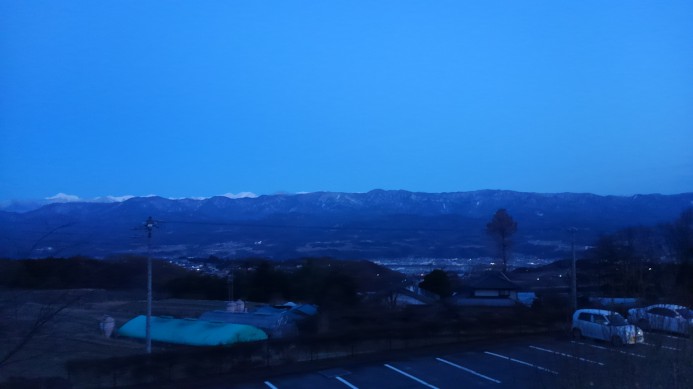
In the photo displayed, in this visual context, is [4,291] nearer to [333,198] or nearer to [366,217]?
[366,217]

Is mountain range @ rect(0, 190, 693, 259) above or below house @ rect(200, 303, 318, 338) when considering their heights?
above

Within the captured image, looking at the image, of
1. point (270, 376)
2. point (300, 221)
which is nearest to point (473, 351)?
point (270, 376)

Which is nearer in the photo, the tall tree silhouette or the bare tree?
the bare tree

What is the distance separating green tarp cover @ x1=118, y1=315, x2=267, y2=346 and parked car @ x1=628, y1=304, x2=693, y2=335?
14.2 metres

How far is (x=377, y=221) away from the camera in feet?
176

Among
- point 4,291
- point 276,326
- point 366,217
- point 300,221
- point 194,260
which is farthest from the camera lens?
point 366,217

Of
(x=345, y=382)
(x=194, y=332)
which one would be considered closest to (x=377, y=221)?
(x=194, y=332)

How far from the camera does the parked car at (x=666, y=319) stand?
5.94 metres

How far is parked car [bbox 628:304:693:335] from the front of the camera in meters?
5.94

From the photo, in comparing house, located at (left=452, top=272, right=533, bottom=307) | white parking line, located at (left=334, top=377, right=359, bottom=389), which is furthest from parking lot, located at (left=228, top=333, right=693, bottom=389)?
house, located at (left=452, top=272, right=533, bottom=307)

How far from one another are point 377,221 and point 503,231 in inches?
604

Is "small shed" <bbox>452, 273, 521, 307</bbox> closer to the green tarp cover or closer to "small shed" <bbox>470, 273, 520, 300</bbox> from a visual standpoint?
"small shed" <bbox>470, 273, 520, 300</bbox>

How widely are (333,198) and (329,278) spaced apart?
92.2 ft

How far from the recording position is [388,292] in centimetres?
3075
